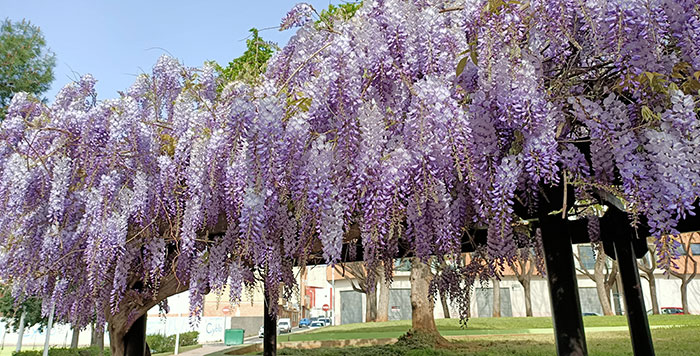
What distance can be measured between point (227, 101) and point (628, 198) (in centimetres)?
282

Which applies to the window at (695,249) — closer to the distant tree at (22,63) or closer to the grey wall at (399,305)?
the grey wall at (399,305)

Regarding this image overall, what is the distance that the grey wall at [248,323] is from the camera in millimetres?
37219

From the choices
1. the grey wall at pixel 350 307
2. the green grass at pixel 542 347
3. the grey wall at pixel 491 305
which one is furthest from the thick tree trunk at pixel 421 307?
the grey wall at pixel 350 307

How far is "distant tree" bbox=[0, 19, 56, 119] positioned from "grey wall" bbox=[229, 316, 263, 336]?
29278mm

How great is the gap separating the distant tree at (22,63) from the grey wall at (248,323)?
29.3 meters

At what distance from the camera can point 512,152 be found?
278 cm

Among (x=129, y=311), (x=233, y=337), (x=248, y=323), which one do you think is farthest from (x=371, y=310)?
(x=129, y=311)

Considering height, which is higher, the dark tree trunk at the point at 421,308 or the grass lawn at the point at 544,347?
the dark tree trunk at the point at 421,308

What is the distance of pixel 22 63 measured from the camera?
10.3m

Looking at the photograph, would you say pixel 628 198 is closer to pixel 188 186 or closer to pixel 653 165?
pixel 653 165

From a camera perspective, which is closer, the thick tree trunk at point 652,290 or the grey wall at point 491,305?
the thick tree trunk at point 652,290

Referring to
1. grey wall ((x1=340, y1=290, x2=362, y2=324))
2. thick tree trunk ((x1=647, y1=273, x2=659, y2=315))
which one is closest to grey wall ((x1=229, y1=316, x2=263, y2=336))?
grey wall ((x1=340, y1=290, x2=362, y2=324))

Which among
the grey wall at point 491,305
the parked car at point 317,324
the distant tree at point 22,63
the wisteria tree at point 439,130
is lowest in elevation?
the parked car at point 317,324

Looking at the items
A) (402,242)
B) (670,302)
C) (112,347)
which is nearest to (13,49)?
(112,347)
